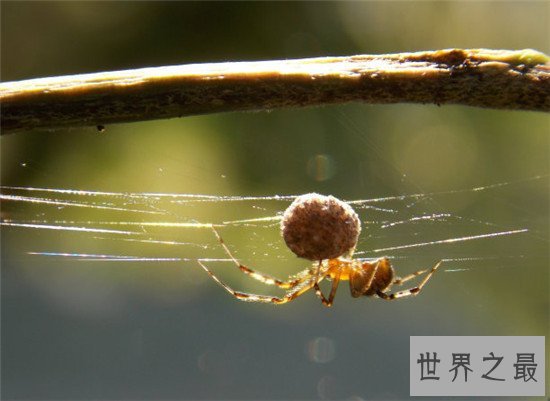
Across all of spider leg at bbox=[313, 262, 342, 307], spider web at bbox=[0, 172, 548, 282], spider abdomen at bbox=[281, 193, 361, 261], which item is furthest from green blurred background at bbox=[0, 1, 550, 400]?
spider abdomen at bbox=[281, 193, 361, 261]

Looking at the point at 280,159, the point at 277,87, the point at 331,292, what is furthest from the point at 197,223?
the point at 277,87

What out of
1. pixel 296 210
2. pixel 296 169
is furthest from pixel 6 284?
pixel 296 210

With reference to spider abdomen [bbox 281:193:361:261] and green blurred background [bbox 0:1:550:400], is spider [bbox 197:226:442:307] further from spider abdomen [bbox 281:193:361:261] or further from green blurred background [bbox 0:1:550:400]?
spider abdomen [bbox 281:193:361:261]

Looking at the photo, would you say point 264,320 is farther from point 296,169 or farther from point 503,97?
point 503,97

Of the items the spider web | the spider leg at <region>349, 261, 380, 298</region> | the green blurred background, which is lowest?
the spider leg at <region>349, 261, 380, 298</region>

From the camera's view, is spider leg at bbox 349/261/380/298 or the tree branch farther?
spider leg at bbox 349/261/380/298

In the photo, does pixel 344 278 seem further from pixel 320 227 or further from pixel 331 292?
pixel 320 227

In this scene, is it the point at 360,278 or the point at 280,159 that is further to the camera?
the point at 280,159

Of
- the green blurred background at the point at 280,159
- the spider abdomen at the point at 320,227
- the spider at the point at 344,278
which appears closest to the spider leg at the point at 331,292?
the spider at the point at 344,278
